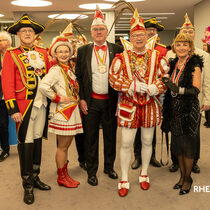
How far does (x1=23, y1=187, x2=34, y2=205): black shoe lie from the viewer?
246cm

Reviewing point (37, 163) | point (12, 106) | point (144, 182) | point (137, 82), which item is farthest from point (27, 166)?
point (137, 82)

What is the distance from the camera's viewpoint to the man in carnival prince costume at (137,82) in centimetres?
241

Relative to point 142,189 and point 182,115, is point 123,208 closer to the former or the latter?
point 142,189

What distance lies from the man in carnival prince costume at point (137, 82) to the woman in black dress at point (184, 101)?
0.13 meters

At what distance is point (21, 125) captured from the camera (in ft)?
7.98

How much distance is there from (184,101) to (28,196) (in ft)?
5.51

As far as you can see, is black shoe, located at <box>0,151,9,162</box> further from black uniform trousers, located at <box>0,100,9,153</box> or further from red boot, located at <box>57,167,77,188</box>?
red boot, located at <box>57,167,77,188</box>

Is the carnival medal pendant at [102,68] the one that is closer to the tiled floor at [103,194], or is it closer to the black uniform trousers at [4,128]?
the tiled floor at [103,194]

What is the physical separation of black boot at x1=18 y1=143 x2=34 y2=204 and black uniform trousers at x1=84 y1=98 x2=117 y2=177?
60cm

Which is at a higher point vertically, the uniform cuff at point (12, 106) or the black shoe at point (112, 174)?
the uniform cuff at point (12, 106)

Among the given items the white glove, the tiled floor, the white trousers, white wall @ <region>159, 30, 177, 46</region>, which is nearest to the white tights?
the tiled floor

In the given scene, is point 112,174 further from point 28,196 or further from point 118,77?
point 118,77

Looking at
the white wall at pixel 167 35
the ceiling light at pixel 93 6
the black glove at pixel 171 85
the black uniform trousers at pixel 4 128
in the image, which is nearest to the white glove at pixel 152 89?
the black glove at pixel 171 85

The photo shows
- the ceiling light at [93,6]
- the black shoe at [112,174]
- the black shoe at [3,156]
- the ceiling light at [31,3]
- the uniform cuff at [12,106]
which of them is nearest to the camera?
the uniform cuff at [12,106]
